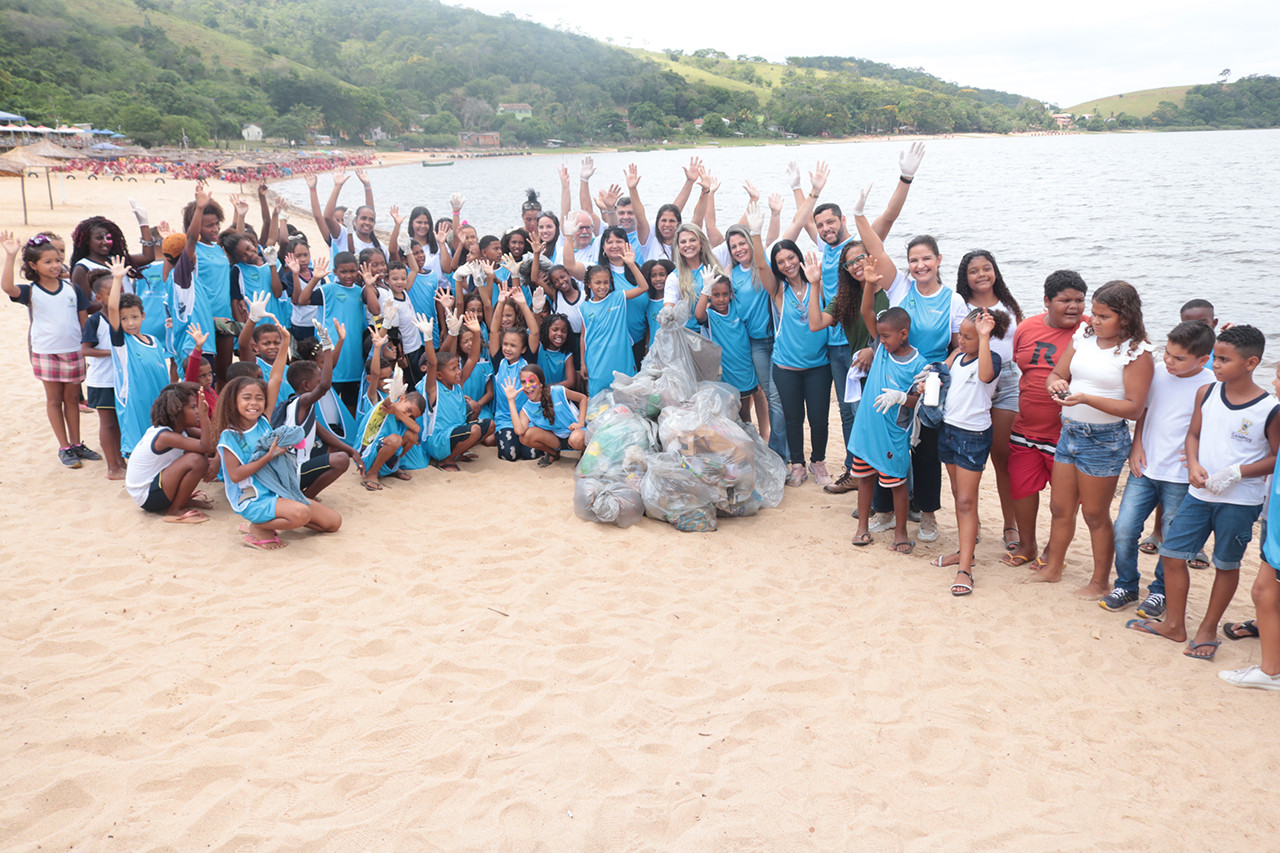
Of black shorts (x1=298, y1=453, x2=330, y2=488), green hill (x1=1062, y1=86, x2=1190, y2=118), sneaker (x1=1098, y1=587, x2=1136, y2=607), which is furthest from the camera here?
green hill (x1=1062, y1=86, x2=1190, y2=118)

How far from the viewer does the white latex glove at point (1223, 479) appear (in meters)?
3.37

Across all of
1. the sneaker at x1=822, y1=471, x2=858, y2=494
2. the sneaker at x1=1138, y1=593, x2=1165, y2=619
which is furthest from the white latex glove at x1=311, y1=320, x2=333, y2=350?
the sneaker at x1=1138, y1=593, x2=1165, y2=619

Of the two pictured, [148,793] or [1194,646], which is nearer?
[148,793]

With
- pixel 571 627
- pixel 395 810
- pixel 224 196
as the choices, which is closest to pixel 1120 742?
pixel 571 627

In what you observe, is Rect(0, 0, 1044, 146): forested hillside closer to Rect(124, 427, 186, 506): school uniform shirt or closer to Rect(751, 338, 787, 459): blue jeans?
Rect(124, 427, 186, 506): school uniform shirt

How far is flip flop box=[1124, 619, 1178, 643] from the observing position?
3.80m

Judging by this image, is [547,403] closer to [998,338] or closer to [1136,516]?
[998,338]

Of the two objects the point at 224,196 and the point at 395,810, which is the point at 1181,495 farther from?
the point at 224,196

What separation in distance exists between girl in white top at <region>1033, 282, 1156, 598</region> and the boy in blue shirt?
77 centimetres

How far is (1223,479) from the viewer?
3.39 metres

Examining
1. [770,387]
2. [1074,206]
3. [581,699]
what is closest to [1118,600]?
[770,387]

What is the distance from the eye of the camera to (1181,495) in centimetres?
372

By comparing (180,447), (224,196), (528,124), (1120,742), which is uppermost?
(528,124)

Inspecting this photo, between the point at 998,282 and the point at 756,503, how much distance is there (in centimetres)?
202
